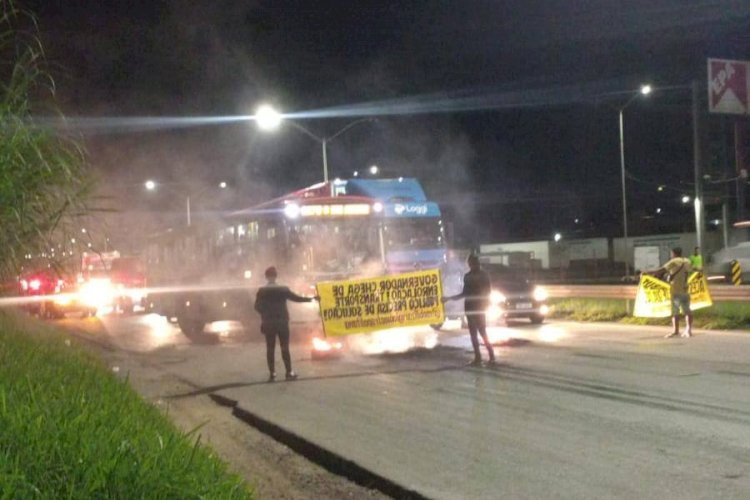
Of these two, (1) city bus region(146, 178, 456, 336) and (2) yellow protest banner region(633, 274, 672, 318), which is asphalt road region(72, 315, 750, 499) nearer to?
(2) yellow protest banner region(633, 274, 672, 318)

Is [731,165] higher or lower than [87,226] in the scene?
higher

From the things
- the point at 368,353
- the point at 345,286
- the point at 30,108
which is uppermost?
the point at 30,108

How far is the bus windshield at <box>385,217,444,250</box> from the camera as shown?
22016 mm

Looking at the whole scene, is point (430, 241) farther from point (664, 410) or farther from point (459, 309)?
point (664, 410)

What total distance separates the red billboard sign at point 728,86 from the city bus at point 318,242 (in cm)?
900

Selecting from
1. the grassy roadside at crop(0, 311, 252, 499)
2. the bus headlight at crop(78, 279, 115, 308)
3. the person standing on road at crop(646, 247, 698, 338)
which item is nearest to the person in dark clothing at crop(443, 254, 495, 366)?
the person standing on road at crop(646, 247, 698, 338)

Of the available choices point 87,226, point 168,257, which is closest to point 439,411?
point 87,226

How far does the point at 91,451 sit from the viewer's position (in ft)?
17.6

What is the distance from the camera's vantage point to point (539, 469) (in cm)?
766

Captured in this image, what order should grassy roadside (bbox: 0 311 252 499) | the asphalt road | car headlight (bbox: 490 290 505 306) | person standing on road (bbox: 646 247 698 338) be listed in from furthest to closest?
car headlight (bbox: 490 290 505 306) → person standing on road (bbox: 646 247 698 338) → the asphalt road → grassy roadside (bbox: 0 311 252 499)

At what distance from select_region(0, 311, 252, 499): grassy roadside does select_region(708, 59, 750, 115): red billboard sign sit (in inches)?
850

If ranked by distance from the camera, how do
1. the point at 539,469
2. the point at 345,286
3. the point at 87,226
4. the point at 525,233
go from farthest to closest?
the point at 525,233 → the point at 345,286 → the point at 87,226 → the point at 539,469

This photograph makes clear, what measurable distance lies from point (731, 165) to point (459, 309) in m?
33.6

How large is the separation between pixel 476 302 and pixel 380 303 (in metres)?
3.04
